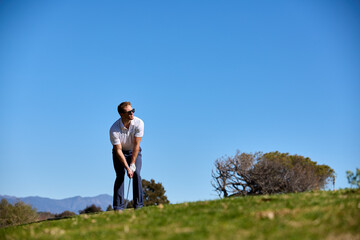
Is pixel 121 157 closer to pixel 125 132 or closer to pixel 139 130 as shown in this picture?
pixel 125 132

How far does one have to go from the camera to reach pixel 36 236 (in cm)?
653

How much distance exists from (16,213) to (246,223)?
4984cm

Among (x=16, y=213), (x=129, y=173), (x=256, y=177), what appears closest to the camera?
(x=129, y=173)

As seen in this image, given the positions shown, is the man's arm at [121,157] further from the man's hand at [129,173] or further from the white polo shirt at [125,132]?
the white polo shirt at [125,132]

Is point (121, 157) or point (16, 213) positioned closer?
point (121, 157)

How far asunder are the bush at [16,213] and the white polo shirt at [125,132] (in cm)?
4225

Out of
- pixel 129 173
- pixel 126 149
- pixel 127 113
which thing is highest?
pixel 127 113

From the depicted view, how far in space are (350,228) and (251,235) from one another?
4.82 feet

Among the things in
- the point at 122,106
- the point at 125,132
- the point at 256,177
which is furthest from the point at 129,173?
the point at 256,177

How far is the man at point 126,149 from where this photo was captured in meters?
9.72

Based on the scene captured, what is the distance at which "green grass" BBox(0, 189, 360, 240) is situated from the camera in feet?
16.1

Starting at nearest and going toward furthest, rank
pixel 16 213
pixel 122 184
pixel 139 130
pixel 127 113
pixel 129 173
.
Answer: pixel 129 173
pixel 127 113
pixel 139 130
pixel 122 184
pixel 16 213

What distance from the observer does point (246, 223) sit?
219 inches

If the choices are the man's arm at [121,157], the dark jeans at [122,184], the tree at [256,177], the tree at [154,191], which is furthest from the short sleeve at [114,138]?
the tree at [154,191]
